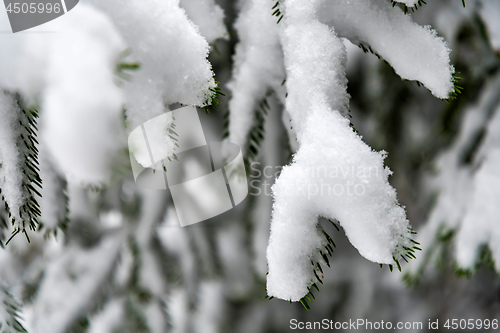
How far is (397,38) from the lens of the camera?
1.81ft

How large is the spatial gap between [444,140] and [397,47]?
77cm

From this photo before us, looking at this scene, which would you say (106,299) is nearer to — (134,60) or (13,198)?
(13,198)

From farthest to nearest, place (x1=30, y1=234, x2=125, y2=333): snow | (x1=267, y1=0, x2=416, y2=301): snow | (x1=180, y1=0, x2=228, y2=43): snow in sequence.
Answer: (x1=30, y1=234, x2=125, y2=333): snow < (x1=180, y1=0, x2=228, y2=43): snow < (x1=267, y1=0, x2=416, y2=301): snow

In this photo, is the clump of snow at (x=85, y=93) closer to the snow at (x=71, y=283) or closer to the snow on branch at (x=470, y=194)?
the snow on branch at (x=470, y=194)

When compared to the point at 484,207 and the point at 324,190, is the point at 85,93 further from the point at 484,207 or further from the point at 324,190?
the point at 484,207

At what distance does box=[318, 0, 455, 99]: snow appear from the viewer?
21.3 inches

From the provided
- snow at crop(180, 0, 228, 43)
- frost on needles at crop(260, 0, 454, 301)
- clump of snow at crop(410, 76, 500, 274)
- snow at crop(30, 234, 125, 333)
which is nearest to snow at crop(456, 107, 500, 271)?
clump of snow at crop(410, 76, 500, 274)

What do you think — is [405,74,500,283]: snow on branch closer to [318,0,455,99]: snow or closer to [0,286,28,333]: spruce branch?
[318,0,455,99]: snow

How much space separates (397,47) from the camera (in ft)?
1.80

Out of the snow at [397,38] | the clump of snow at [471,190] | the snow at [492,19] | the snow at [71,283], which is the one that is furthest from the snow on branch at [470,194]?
the snow at [71,283]

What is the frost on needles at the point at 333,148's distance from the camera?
1.48ft

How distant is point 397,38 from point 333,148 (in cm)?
21

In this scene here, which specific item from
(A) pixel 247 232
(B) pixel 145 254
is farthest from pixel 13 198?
(A) pixel 247 232

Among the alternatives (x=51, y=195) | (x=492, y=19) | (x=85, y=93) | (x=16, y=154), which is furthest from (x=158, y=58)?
(x=492, y=19)
